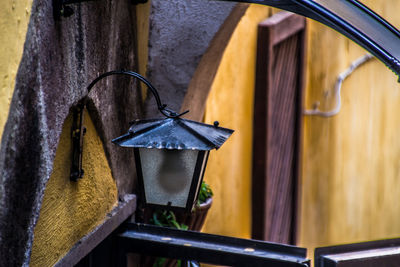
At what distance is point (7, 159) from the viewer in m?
1.65

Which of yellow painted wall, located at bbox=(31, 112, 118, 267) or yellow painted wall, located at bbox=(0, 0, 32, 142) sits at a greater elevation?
yellow painted wall, located at bbox=(0, 0, 32, 142)

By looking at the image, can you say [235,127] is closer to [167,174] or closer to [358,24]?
[167,174]

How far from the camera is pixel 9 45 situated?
1.63m

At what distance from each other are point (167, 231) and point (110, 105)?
69cm

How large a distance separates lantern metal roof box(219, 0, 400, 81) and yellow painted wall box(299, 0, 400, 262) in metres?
5.25

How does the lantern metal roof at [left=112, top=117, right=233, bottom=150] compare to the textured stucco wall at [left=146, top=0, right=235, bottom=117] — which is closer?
the lantern metal roof at [left=112, top=117, right=233, bottom=150]

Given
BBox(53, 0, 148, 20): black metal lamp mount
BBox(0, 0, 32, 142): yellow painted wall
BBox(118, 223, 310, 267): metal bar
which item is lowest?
BBox(118, 223, 310, 267): metal bar

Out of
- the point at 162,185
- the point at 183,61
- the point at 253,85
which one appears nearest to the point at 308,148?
the point at 253,85

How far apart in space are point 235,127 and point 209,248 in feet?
7.42

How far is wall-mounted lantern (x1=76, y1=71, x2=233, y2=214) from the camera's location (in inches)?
76.7

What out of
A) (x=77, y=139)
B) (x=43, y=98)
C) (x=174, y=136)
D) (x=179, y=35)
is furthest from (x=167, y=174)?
(x=179, y=35)

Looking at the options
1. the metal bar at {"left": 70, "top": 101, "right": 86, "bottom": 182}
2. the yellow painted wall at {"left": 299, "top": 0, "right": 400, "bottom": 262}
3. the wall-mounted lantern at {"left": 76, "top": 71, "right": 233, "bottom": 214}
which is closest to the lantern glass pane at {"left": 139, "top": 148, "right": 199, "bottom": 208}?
the wall-mounted lantern at {"left": 76, "top": 71, "right": 233, "bottom": 214}

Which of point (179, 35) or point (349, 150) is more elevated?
point (179, 35)

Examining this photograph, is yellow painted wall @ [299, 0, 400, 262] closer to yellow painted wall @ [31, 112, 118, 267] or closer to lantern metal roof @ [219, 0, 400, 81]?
yellow painted wall @ [31, 112, 118, 267]
